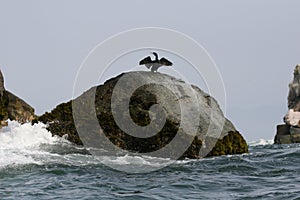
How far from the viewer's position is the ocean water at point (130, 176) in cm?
952

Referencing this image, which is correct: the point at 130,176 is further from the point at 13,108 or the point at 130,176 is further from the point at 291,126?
the point at 291,126

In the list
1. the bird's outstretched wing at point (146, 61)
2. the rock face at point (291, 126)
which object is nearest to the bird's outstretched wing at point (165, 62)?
the bird's outstretched wing at point (146, 61)

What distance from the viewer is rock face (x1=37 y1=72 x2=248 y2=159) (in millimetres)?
15570

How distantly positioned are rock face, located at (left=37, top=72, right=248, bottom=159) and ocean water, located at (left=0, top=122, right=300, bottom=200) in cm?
94

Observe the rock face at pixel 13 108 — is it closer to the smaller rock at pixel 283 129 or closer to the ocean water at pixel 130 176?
the ocean water at pixel 130 176

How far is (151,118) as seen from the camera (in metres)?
15.8

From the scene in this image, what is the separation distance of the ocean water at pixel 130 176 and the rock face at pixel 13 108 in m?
3.10

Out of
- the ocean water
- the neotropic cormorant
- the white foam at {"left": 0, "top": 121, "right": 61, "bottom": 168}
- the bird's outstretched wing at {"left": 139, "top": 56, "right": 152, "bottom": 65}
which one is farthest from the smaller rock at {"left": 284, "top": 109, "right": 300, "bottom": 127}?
the white foam at {"left": 0, "top": 121, "right": 61, "bottom": 168}

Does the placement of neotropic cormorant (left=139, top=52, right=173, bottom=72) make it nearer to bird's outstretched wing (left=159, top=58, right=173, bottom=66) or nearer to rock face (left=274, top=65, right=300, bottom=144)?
bird's outstretched wing (left=159, top=58, right=173, bottom=66)

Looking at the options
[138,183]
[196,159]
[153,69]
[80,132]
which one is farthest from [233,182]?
[153,69]

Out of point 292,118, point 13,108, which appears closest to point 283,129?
point 292,118

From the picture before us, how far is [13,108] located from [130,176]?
10.4m

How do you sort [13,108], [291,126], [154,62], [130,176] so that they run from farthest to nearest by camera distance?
[291,126]
[13,108]
[154,62]
[130,176]

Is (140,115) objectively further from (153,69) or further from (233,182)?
(233,182)
